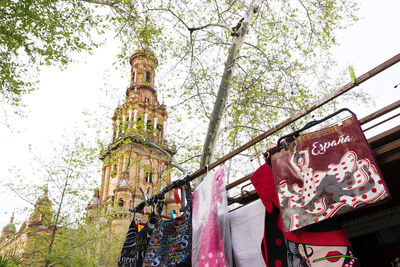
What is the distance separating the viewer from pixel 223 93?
25.7 feet

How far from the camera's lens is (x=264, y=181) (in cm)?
251

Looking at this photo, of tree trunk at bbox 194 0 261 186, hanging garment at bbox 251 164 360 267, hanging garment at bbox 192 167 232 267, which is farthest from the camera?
tree trunk at bbox 194 0 261 186

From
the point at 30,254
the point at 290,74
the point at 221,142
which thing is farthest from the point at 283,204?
the point at 30,254

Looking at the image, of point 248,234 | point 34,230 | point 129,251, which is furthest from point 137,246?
point 34,230

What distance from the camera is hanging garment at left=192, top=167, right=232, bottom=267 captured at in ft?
8.42

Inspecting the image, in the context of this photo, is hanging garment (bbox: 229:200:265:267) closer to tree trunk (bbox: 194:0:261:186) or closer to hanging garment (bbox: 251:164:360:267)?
hanging garment (bbox: 251:164:360:267)

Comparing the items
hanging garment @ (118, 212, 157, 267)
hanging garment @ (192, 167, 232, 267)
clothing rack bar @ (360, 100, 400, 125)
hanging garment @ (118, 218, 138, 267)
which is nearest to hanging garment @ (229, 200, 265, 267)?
hanging garment @ (192, 167, 232, 267)

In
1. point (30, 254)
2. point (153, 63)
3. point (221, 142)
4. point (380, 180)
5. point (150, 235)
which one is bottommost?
point (380, 180)

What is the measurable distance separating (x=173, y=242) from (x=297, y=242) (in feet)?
5.41

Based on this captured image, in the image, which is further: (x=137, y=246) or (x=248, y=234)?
(x=137, y=246)

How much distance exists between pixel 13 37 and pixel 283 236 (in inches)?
386

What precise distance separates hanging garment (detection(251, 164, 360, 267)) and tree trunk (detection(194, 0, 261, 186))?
5.08 metres

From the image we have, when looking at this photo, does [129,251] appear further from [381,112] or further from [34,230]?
[34,230]

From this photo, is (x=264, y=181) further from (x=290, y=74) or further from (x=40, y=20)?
(x=40, y=20)
